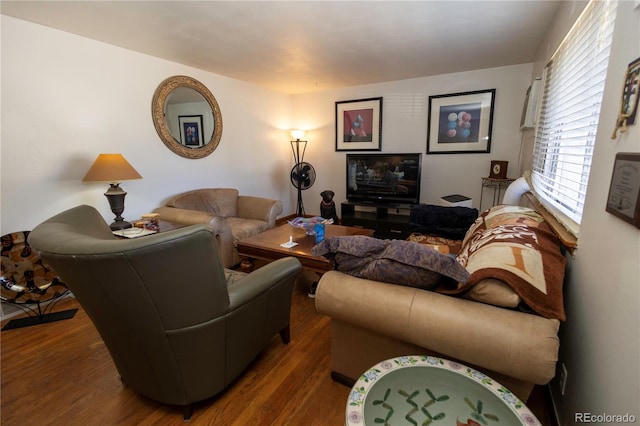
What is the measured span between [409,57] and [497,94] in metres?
1.35

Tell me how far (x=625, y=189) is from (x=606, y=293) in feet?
1.13

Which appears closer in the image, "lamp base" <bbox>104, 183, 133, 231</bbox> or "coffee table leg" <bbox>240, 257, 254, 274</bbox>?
"lamp base" <bbox>104, 183, 133, 231</bbox>

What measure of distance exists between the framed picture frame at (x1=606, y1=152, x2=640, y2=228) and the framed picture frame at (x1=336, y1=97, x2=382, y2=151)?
351cm

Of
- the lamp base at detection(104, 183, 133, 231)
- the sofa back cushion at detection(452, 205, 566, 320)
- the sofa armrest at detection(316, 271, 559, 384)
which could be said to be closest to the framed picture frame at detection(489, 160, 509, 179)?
the sofa back cushion at detection(452, 205, 566, 320)

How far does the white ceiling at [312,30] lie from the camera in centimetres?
192

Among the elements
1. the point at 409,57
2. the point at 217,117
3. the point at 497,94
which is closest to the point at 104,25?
the point at 217,117

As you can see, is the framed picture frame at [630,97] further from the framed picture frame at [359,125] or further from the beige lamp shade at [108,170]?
the framed picture frame at [359,125]

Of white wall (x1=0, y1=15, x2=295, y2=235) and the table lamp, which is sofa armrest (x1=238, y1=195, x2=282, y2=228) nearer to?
white wall (x1=0, y1=15, x2=295, y2=235)

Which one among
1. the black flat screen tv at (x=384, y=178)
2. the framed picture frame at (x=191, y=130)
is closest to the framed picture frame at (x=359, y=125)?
the black flat screen tv at (x=384, y=178)

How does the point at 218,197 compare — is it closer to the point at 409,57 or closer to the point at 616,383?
the point at 409,57

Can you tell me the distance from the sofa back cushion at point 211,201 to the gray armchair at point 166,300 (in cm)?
175

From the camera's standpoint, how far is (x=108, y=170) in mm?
2238

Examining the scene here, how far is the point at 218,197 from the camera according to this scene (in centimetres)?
346

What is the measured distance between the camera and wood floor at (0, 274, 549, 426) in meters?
1.31
